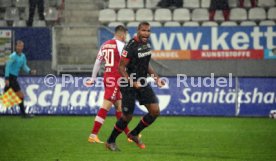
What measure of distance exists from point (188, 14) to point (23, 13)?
6.35 metres

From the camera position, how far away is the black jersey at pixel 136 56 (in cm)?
1115

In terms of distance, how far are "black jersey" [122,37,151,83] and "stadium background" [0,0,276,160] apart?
413 centimetres

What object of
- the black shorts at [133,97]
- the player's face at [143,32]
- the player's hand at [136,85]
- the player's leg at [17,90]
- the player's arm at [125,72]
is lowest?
the player's leg at [17,90]

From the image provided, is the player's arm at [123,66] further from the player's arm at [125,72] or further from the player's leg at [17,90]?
the player's leg at [17,90]

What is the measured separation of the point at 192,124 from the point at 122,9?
823 cm

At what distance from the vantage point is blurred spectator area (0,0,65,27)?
963 inches

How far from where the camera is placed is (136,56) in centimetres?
1121

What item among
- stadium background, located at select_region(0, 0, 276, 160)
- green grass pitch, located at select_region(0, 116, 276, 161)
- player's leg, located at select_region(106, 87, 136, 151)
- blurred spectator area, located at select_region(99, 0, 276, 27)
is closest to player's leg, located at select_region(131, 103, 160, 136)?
player's leg, located at select_region(106, 87, 136, 151)

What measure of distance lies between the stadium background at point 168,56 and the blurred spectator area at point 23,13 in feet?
0.12

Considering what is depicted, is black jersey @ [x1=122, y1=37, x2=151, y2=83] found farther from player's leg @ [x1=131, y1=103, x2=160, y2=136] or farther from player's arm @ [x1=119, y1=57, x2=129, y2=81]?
player's leg @ [x1=131, y1=103, x2=160, y2=136]

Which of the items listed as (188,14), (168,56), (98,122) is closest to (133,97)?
(98,122)

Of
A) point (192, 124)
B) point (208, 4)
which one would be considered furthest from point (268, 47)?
point (192, 124)

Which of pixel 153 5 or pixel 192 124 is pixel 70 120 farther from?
pixel 153 5

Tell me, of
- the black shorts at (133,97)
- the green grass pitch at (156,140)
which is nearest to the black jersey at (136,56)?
the black shorts at (133,97)
